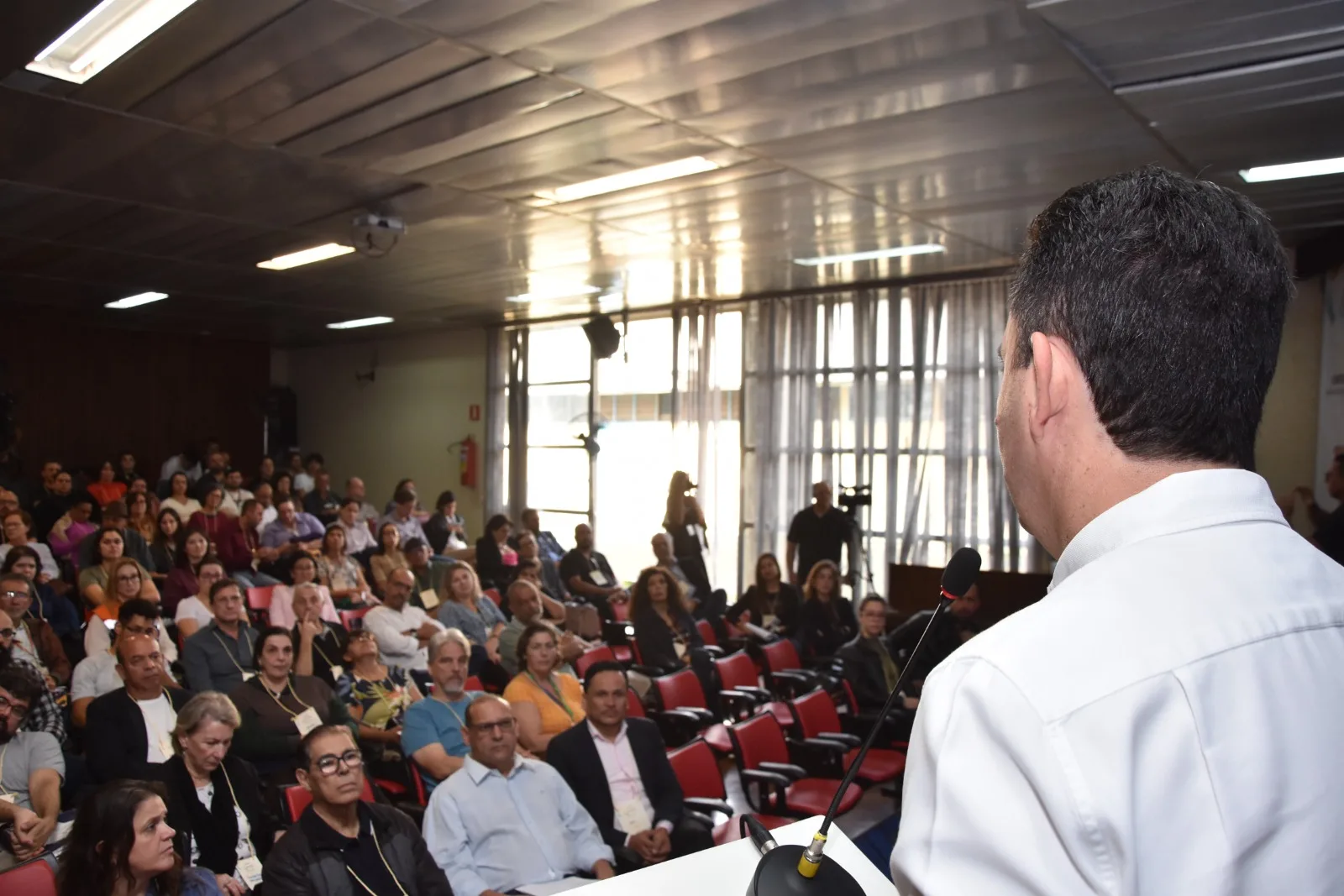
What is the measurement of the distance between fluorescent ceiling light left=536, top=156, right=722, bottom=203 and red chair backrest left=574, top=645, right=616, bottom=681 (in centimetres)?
274

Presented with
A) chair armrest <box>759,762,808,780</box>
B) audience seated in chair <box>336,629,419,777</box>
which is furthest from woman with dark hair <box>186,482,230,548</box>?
chair armrest <box>759,762,808,780</box>

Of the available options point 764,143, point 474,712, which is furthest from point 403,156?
point 474,712

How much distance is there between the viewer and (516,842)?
139 inches

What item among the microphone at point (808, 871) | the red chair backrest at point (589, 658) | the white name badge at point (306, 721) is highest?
the microphone at point (808, 871)

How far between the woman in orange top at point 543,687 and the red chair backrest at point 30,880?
7.82ft

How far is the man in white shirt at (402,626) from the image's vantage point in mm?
6281

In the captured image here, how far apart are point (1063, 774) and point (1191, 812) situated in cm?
8

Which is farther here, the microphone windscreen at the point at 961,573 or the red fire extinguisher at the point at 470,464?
the red fire extinguisher at the point at 470,464

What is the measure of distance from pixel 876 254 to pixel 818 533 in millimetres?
2587

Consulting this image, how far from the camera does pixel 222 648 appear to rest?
5.30 m

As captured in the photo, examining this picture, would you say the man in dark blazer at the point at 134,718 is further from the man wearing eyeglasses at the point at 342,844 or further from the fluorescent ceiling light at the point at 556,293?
the fluorescent ceiling light at the point at 556,293

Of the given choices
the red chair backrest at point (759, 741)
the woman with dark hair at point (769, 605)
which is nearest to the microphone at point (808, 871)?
the red chair backrest at point (759, 741)

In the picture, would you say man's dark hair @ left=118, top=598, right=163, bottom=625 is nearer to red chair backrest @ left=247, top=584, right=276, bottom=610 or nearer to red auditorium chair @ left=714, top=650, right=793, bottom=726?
red chair backrest @ left=247, top=584, right=276, bottom=610

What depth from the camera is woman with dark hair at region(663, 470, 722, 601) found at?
948 cm
